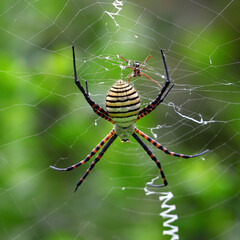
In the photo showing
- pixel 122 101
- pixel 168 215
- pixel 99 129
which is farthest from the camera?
pixel 168 215

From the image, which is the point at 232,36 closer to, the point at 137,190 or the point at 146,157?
the point at 146,157

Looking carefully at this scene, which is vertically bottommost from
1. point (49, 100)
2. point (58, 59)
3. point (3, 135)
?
point (3, 135)

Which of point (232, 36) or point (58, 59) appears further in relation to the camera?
point (232, 36)

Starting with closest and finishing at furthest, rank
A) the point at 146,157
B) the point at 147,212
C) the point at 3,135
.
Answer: the point at 3,135 → the point at 146,157 → the point at 147,212

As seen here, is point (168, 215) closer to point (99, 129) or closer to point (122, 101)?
point (99, 129)

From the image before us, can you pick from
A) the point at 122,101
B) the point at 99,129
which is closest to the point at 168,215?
the point at 99,129

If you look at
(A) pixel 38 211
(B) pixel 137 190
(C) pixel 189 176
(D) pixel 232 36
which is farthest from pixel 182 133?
(A) pixel 38 211

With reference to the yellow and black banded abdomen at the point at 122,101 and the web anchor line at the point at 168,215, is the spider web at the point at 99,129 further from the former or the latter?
the yellow and black banded abdomen at the point at 122,101

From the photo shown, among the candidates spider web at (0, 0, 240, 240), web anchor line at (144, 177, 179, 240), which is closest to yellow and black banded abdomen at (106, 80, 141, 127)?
spider web at (0, 0, 240, 240)

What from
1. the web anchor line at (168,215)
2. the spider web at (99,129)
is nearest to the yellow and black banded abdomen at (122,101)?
Result: the spider web at (99,129)
